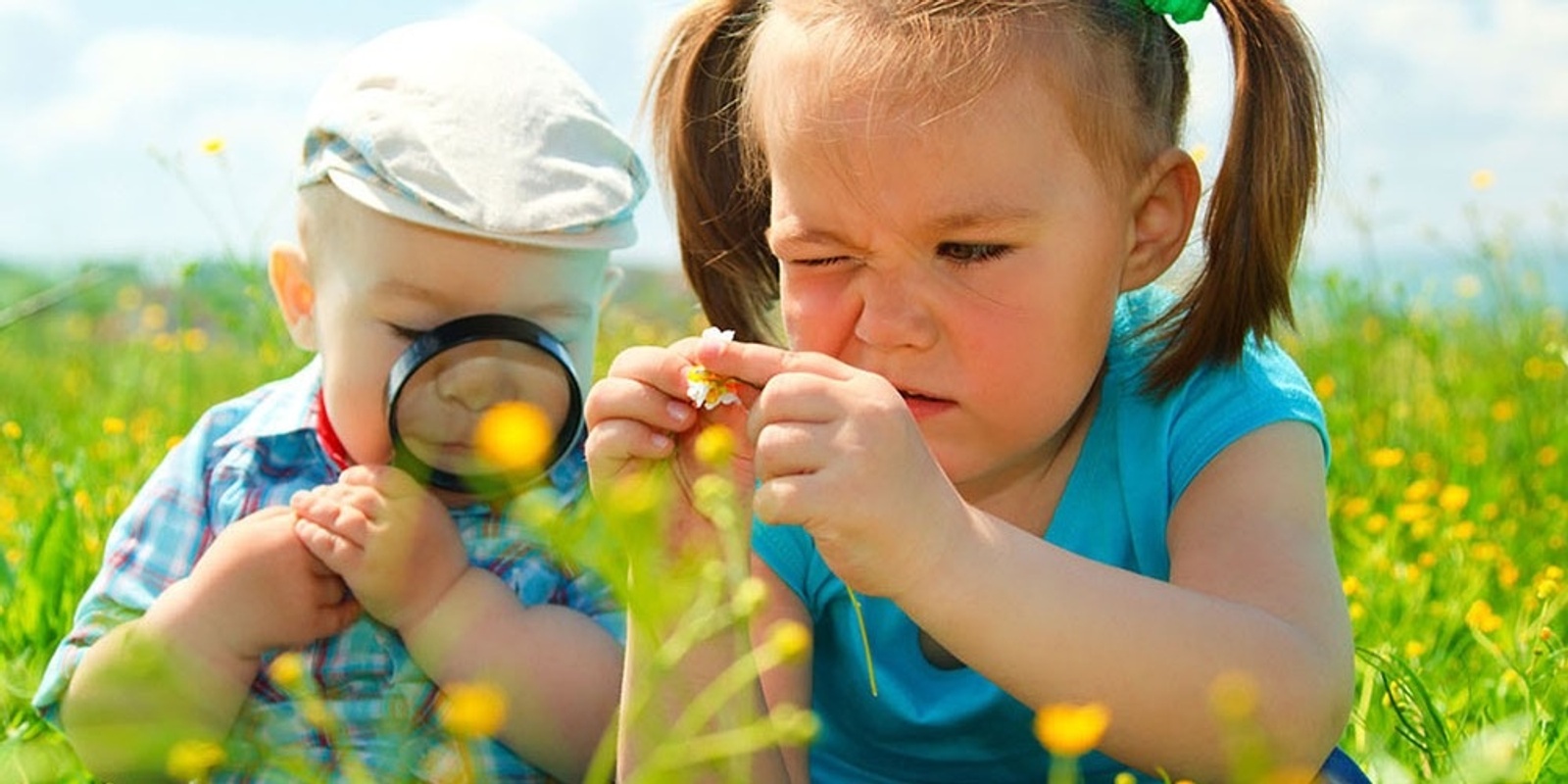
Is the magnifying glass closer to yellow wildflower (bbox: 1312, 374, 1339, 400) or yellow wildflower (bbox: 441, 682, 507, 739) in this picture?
yellow wildflower (bbox: 441, 682, 507, 739)

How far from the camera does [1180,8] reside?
6.57 ft

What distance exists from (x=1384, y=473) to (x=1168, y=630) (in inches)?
86.7

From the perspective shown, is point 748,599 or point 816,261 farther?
point 816,261

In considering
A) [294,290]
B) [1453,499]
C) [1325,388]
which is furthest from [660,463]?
[1325,388]

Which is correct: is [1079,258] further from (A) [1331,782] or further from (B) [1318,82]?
(A) [1331,782]

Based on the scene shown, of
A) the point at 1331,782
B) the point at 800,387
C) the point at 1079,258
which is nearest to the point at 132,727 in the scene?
the point at 800,387

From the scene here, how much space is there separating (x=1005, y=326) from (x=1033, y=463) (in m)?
0.37

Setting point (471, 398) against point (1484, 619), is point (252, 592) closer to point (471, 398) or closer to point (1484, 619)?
point (471, 398)

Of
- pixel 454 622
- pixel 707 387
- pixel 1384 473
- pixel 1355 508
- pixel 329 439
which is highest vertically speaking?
pixel 707 387

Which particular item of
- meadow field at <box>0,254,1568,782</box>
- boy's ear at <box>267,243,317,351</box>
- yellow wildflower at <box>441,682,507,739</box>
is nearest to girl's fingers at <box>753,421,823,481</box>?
yellow wildflower at <box>441,682,507,739</box>

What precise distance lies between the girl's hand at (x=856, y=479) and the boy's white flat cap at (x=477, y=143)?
2.66ft

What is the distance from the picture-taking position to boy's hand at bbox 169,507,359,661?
7.24 ft

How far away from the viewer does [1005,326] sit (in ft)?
6.05

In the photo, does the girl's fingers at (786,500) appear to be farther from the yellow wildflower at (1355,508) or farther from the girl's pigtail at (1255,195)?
the yellow wildflower at (1355,508)
